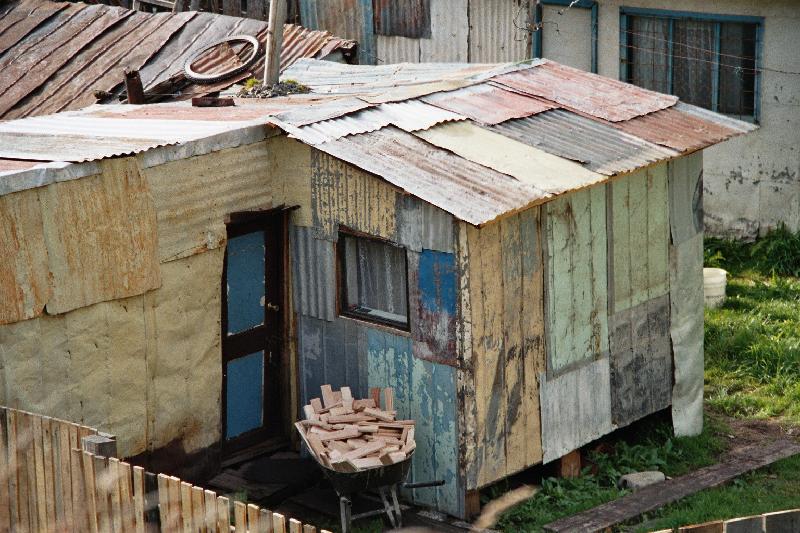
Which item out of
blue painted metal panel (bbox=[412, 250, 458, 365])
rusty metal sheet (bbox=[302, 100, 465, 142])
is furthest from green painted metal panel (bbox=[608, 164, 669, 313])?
blue painted metal panel (bbox=[412, 250, 458, 365])

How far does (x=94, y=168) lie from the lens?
9195 mm

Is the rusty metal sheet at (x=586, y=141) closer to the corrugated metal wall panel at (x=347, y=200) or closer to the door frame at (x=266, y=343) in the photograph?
the corrugated metal wall panel at (x=347, y=200)

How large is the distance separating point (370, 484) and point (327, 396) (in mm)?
1012

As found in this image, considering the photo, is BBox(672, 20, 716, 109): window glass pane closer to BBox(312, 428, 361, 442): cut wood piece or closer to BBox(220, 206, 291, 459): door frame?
BBox(220, 206, 291, 459): door frame

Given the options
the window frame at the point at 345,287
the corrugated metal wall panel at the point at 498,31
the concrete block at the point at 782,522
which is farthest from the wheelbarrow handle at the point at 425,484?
the corrugated metal wall panel at the point at 498,31

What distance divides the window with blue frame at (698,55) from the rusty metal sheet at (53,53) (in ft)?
22.2

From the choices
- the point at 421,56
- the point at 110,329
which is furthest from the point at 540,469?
the point at 421,56

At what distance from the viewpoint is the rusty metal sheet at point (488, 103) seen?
1083cm

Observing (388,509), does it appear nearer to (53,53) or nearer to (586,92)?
(586,92)

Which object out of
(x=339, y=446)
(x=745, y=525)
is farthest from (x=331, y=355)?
(x=745, y=525)

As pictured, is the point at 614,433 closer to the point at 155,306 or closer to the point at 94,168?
the point at 155,306

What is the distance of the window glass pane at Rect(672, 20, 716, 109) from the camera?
656 inches

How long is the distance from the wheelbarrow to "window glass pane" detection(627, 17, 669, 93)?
8.87 meters

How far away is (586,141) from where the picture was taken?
35.4 ft
